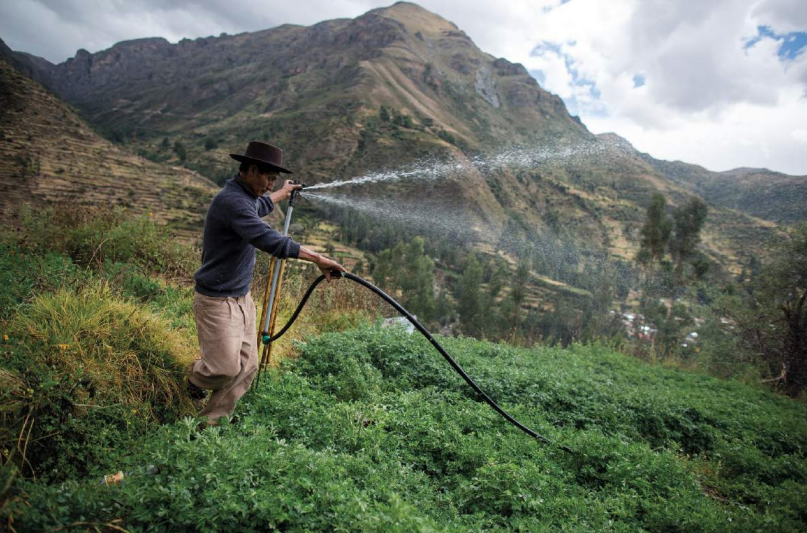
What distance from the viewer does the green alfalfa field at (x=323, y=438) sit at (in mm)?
2258

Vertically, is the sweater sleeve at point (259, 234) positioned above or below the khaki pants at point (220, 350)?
above

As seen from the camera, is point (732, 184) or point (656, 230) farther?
point (732, 184)

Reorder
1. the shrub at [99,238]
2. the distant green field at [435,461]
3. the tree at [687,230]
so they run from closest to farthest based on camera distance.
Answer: the distant green field at [435,461], the shrub at [99,238], the tree at [687,230]

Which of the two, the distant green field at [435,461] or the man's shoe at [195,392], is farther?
the man's shoe at [195,392]

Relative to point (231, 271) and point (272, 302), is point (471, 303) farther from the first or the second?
point (231, 271)

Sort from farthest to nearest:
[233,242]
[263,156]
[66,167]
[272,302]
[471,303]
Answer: [471,303] → [66,167] → [272,302] → [263,156] → [233,242]

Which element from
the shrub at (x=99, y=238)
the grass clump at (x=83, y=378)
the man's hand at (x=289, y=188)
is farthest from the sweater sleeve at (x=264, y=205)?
the shrub at (x=99, y=238)

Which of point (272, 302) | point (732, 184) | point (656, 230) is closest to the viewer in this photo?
point (272, 302)

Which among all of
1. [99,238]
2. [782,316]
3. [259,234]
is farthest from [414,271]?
[259,234]

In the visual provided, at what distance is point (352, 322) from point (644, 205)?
11355 cm

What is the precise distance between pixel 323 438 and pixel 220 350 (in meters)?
1.25

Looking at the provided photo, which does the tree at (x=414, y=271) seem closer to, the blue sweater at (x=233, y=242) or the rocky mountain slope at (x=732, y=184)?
the blue sweater at (x=233, y=242)

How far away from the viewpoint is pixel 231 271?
3.44 metres

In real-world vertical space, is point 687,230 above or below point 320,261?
above
